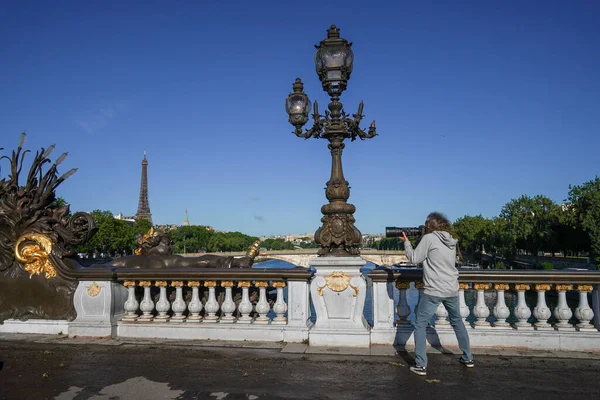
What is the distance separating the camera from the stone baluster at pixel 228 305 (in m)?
7.03

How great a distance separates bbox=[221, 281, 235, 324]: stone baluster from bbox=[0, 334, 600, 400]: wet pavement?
0.39 meters

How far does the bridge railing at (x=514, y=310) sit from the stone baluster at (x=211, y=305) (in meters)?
2.42

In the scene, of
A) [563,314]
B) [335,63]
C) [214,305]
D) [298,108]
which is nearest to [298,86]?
[298,108]

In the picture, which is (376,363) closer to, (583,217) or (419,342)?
(419,342)

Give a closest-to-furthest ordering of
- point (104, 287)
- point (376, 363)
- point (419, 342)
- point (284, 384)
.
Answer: point (284, 384) < point (419, 342) < point (376, 363) < point (104, 287)

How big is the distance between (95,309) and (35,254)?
1371mm

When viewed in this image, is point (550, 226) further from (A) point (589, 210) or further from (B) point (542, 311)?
(B) point (542, 311)

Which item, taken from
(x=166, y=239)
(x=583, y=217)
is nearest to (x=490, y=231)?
(x=583, y=217)

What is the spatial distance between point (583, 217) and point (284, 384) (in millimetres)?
52616

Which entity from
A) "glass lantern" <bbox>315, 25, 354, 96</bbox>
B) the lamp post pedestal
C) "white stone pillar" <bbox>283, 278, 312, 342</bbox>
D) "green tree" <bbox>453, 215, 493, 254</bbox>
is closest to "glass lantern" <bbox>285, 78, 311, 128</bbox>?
"glass lantern" <bbox>315, 25, 354, 96</bbox>

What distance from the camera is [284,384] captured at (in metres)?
5.05

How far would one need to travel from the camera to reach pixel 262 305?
697 cm

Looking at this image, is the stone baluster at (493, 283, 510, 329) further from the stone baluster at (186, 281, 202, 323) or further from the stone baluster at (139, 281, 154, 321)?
the stone baluster at (139, 281, 154, 321)

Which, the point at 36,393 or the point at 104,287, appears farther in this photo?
the point at 104,287
